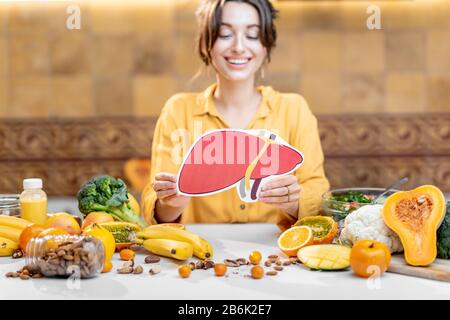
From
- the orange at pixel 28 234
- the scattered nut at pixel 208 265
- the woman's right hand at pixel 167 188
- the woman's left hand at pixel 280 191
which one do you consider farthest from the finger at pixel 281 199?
the orange at pixel 28 234

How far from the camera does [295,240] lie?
1529mm

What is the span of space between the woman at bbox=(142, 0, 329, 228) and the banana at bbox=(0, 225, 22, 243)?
0.43 meters

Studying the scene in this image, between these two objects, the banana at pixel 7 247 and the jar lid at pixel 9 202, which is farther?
the jar lid at pixel 9 202

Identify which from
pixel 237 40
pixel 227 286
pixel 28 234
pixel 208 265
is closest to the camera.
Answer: pixel 227 286

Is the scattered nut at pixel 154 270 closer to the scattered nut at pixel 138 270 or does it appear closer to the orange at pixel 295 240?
the scattered nut at pixel 138 270

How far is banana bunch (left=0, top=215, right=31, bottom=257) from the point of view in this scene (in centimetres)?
156

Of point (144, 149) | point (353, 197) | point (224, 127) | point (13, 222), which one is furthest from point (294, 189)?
point (144, 149)

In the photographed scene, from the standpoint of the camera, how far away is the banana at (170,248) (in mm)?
1463

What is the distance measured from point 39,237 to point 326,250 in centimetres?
59

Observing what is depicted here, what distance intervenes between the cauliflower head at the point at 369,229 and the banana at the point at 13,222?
0.75 meters

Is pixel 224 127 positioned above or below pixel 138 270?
above

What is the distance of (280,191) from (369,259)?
0.46 meters

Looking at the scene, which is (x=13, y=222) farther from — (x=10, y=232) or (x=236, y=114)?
(x=236, y=114)
